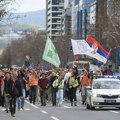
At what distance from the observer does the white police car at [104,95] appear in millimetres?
28484

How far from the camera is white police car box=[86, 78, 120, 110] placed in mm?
28484

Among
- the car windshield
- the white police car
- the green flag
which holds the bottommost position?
the white police car

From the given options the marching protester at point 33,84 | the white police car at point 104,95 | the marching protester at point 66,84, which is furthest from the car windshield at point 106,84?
the marching protester at point 33,84

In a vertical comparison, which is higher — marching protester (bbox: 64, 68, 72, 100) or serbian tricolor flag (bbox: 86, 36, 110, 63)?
serbian tricolor flag (bbox: 86, 36, 110, 63)

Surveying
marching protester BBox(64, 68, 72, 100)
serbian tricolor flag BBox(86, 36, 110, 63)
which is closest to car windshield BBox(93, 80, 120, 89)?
marching protester BBox(64, 68, 72, 100)

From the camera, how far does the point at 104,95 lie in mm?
28609

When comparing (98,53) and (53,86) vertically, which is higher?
(98,53)

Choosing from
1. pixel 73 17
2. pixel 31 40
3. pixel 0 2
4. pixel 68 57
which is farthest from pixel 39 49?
pixel 0 2

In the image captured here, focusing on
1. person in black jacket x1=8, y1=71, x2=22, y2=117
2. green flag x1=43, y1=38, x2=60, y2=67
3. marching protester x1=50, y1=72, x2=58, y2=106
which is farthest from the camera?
green flag x1=43, y1=38, x2=60, y2=67

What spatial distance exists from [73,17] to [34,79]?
161072 mm

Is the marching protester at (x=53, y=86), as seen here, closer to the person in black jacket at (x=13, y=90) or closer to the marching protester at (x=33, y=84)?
the marching protester at (x=33, y=84)

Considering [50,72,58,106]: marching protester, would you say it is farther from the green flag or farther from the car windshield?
the green flag

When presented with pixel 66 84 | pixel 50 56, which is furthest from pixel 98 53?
pixel 66 84

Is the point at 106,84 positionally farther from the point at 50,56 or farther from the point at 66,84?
the point at 50,56
